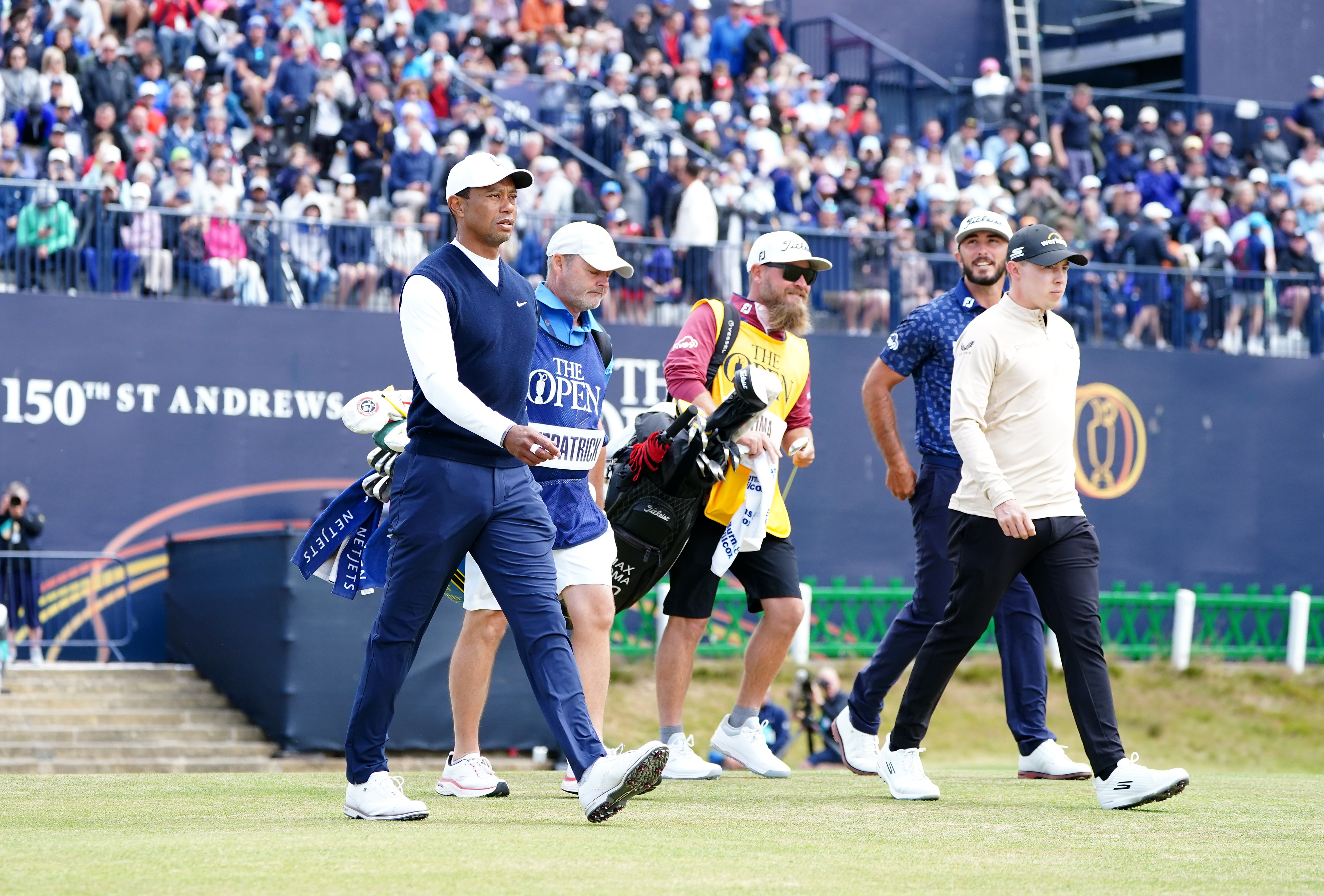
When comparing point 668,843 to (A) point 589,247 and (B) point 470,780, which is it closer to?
(B) point 470,780

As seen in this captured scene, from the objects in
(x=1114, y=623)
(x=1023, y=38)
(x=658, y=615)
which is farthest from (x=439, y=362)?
(x=1023, y=38)

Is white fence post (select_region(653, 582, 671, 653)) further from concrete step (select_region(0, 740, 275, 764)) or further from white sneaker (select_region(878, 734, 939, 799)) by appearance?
white sneaker (select_region(878, 734, 939, 799))

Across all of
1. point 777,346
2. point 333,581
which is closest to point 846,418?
point 777,346

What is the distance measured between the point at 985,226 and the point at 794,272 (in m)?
0.85

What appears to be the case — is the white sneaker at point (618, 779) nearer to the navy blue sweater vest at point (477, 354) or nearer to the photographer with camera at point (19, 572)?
the navy blue sweater vest at point (477, 354)

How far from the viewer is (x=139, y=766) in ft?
43.0

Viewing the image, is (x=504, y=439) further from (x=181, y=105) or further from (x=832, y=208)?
(x=832, y=208)

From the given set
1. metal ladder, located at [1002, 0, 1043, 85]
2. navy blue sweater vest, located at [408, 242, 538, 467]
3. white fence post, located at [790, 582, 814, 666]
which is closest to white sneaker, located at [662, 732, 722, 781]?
navy blue sweater vest, located at [408, 242, 538, 467]

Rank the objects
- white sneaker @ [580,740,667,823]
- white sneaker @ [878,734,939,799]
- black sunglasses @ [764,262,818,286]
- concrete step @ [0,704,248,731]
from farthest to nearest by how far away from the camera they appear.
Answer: concrete step @ [0,704,248,731]
black sunglasses @ [764,262,818,286]
white sneaker @ [878,734,939,799]
white sneaker @ [580,740,667,823]

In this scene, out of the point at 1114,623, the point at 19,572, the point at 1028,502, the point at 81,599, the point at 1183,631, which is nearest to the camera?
the point at 1028,502

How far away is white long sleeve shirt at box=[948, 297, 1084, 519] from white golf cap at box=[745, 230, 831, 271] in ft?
4.53

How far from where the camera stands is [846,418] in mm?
18219

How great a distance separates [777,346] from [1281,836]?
3.27 metres

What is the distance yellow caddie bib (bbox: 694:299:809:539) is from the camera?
7809 millimetres
